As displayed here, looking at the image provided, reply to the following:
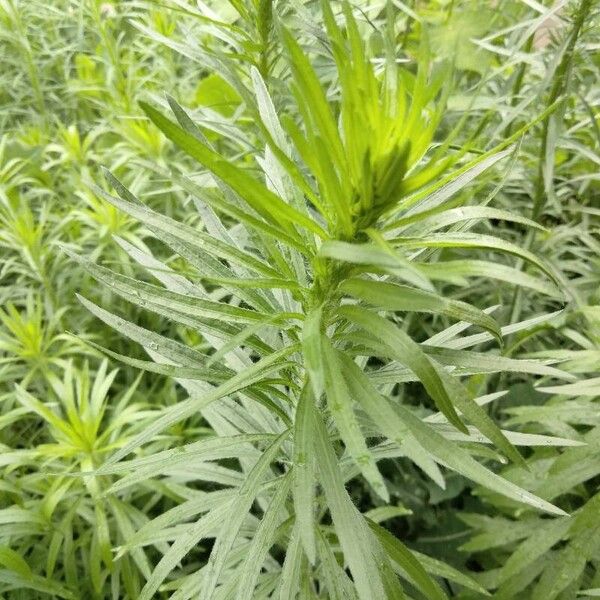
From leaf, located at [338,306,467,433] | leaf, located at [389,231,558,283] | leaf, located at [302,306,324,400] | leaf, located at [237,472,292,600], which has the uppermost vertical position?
leaf, located at [389,231,558,283]

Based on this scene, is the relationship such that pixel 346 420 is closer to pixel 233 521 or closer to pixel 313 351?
pixel 313 351

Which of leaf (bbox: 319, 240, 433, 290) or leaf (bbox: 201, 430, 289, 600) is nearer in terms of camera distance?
leaf (bbox: 319, 240, 433, 290)

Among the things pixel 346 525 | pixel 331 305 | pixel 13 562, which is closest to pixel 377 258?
pixel 331 305

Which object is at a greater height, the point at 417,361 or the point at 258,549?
the point at 417,361

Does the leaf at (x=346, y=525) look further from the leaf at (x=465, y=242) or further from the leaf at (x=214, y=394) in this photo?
the leaf at (x=465, y=242)

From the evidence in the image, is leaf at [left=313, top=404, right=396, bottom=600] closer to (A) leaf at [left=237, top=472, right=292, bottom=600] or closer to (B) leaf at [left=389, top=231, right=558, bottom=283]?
(A) leaf at [left=237, top=472, right=292, bottom=600]

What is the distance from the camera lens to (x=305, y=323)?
0.65 m

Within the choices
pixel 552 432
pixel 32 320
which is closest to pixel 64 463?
pixel 32 320

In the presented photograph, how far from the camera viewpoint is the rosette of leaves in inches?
23.5

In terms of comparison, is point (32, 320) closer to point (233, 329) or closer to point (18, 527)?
point (18, 527)

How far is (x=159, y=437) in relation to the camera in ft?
4.21

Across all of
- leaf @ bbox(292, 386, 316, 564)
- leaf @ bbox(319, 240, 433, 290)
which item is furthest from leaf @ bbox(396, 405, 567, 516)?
leaf @ bbox(319, 240, 433, 290)

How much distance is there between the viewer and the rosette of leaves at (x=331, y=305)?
0.60 meters

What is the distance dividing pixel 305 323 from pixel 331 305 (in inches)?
3.9
